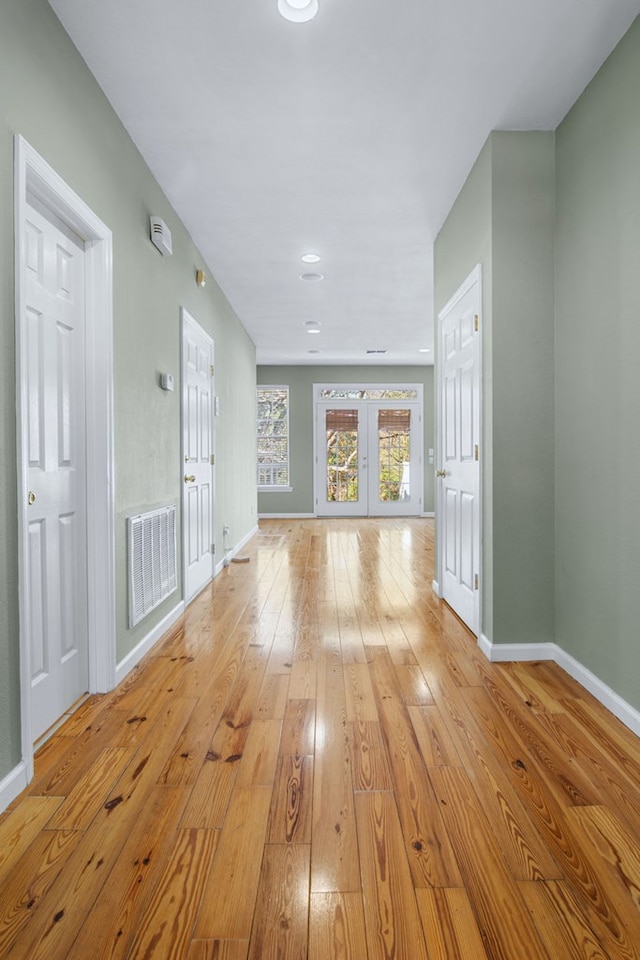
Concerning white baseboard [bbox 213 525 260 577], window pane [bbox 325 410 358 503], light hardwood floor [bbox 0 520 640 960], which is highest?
window pane [bbox 325 410 358 503]

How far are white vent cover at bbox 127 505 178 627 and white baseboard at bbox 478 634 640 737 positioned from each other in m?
1.76

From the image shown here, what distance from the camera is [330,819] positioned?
1460 mm

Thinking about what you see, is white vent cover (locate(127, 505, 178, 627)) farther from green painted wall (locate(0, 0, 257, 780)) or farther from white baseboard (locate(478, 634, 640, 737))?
white baseboard (locate(478, 634, 640, 737))

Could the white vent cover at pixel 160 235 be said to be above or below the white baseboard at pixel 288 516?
above

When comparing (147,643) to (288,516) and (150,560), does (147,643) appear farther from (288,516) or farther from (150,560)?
(288,516)

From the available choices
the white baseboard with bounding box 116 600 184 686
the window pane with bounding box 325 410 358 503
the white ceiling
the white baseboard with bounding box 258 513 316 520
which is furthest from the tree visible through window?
Result: the white baseboard with bounding box 116 600 184 686

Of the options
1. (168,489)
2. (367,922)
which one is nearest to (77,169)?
(168,489)

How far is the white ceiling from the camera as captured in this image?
195cm

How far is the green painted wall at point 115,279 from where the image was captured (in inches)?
61.4

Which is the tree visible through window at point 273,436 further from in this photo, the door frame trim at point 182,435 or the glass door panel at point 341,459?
the door frame trim at point 182,435

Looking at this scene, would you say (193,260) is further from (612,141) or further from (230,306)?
(612,141)

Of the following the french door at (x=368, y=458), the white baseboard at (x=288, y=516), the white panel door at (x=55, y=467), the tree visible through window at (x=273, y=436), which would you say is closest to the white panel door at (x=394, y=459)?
the french door at (x=368, y=458)

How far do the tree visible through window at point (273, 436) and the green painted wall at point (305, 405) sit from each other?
108 mm

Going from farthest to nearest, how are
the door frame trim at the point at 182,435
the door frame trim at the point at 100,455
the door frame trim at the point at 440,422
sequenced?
the door frame trim at the point at 182,435 < the door frame trim at the point at 440,422 < the door frame trim at the point at 100,455
